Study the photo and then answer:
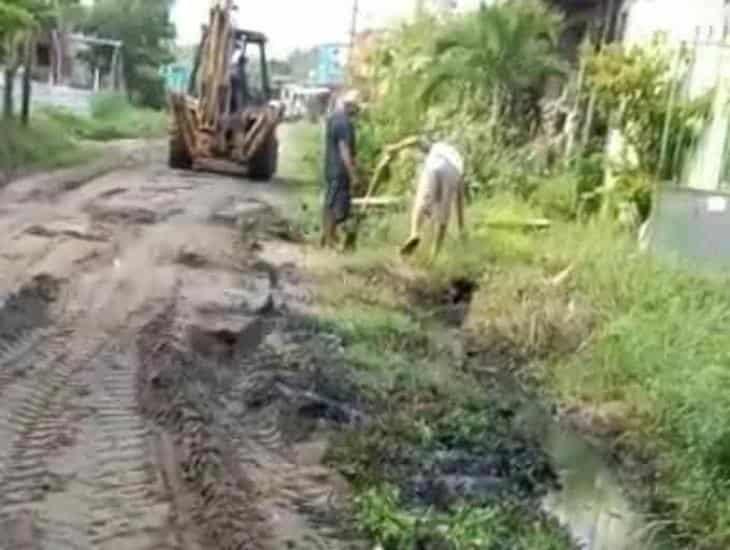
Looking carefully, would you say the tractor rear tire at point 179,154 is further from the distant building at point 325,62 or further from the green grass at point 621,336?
the distant building at point 325,62

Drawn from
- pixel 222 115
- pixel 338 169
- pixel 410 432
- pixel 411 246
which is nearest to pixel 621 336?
pixel 410 432

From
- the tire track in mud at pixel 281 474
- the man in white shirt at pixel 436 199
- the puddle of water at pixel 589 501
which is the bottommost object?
the puddle of water at pixel 589 501

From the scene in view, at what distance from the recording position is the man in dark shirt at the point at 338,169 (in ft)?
49.1

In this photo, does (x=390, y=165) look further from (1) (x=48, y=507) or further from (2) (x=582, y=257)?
(1) (x=48, y=507)

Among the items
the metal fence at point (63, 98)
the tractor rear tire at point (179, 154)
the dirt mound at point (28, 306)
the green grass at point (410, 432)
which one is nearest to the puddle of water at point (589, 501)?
the green grass at point (410, 432)

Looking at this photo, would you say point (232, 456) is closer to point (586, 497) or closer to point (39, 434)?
point (39, 434)

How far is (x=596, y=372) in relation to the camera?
9742mm

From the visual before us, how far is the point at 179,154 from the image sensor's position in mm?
24188

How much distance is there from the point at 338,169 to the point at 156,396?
22.6 feet

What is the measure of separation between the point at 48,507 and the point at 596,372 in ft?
15.1

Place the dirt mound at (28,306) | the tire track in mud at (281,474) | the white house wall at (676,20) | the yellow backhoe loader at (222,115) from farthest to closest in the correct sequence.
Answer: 1. the yellow backhoe loader at (222,115)
2. the white house wall at (676,20)
3. the dirt mound at (28,306)
4. the tire track in mud at (281,474)

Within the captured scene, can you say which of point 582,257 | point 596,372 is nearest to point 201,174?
point 582,257

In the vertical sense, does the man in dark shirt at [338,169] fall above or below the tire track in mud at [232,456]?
above

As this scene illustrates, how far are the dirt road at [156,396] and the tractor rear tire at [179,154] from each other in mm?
8513
